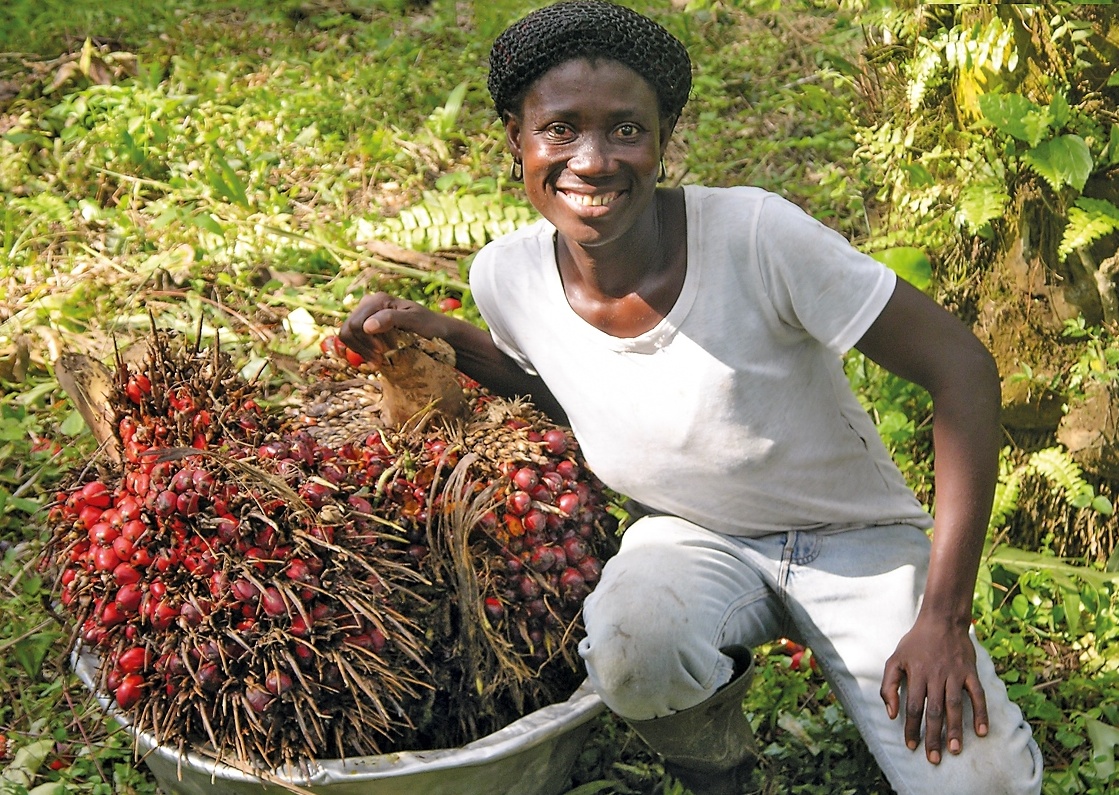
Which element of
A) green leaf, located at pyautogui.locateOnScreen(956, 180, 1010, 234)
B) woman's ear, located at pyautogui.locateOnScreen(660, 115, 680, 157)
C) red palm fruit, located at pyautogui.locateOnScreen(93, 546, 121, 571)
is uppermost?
woman's ear, located at pyautogui.locateOnScreen(660, 115, 680, 157)

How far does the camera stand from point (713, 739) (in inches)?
93.7

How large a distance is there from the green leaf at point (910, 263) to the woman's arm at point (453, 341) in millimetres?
1081

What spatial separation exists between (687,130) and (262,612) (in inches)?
128

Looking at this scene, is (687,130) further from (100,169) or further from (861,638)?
(861,638)

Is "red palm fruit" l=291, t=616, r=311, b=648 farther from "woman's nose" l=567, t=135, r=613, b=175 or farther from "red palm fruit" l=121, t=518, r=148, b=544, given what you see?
"woman's nose" l=567, t=135, r=613, b=175

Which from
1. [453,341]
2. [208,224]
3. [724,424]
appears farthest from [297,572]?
[208,224]

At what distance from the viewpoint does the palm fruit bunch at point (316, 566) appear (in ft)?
6.89

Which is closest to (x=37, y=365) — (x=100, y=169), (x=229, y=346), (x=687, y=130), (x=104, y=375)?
(x=229, y=346)

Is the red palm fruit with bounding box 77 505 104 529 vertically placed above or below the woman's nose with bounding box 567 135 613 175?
below

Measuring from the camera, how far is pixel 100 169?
4.59m

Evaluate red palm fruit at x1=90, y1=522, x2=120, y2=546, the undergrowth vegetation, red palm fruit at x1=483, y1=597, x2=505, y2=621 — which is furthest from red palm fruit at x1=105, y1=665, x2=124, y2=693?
red palm fruit at x1=483, y1=597, x2=505, y2=621

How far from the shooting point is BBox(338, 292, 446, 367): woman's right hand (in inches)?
95.3

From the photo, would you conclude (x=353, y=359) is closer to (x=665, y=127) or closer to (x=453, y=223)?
(x=665, y=127)

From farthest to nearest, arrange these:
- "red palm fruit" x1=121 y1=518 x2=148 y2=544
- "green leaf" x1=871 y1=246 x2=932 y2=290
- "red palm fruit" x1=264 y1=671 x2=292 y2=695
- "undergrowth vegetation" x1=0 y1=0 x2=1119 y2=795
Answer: "green leaf" x1=871 y1=246 x2=932 y2=290 → "undergrowth vegetation" x1=0 y1=0 x2=1119 y2=795 → "red palm fruit" x1=121 y1=518 x2=148 y2=544 → "red palm fruit" x1=264 y1=671 x2=292 y2=695
